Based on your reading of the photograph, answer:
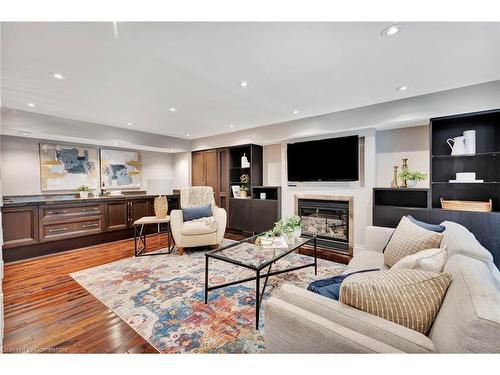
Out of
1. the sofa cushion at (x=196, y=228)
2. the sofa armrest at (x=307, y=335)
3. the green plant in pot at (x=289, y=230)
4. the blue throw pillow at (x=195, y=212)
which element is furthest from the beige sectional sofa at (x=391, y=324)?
the blue throw pillow at (x=195, y=212)

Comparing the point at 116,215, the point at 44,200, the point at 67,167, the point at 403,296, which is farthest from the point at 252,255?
the point at 67,167

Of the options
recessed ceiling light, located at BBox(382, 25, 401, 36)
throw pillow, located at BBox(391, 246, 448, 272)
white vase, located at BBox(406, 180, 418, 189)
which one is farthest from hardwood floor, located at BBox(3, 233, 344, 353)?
white vase, located at BBox(406, 180, 418, 189)

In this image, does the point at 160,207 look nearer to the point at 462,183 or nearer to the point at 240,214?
the point at 240,214

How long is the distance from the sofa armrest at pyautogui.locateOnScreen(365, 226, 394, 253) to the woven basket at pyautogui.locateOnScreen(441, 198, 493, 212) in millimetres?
1142

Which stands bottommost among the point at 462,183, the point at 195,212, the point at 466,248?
the point at 195,212

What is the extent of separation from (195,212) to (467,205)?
3740 mm

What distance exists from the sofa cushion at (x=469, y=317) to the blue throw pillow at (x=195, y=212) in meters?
3.32

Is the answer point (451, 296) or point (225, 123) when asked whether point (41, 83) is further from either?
point (451, 296)

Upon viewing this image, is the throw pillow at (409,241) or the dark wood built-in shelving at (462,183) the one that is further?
the dark wood built-in shelving at (462,183)

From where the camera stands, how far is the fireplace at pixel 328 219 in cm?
370

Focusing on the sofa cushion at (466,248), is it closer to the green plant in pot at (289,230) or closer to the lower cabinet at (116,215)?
the green plant in pot at (289,230)

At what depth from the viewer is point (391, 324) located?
2.74 feet

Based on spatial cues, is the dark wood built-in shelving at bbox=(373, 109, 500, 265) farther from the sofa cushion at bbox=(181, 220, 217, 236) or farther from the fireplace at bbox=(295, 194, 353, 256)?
the sofa cushion at bbox=(181, 220, 217, 236)
